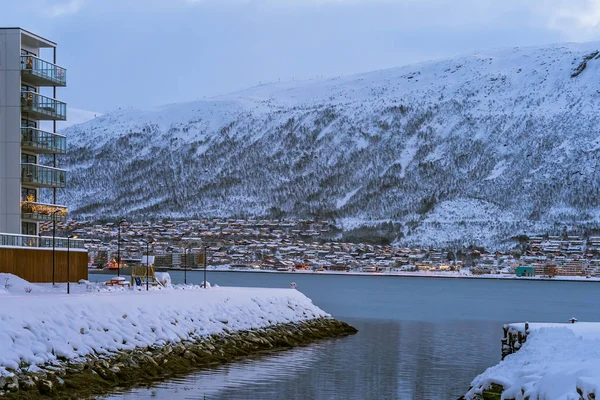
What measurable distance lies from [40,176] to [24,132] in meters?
2.86

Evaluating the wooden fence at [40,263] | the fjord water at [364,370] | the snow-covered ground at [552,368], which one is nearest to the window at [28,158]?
the wooden fence at [40,263]

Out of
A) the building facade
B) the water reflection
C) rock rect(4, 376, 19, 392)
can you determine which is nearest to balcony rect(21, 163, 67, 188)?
the building facade

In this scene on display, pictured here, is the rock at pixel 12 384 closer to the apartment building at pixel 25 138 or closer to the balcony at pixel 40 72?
the apartment building at pixel 25 138

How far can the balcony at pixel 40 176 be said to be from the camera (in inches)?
2312

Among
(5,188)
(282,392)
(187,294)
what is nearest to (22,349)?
(282,392)

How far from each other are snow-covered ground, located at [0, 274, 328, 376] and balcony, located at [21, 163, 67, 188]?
362 inches

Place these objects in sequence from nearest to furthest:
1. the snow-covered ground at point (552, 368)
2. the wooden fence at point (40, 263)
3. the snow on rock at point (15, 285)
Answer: the snow-covered ground at point (552, 368), the snow on rock at point (15, 285), the wooden fence at point (40, 263)

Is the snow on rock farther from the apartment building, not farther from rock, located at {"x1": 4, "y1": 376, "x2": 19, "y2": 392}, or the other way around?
rock, located at {"x1": 4, "y1": 376, "x2": 19, "y2": 392}

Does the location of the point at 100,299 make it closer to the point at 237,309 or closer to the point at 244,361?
the point at 244,361

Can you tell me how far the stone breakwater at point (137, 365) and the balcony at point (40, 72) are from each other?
22663 millimetres

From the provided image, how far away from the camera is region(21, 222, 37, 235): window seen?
198 ft

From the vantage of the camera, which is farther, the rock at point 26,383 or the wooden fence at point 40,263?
the wooden fence at point 40,263

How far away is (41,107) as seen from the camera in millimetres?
60250

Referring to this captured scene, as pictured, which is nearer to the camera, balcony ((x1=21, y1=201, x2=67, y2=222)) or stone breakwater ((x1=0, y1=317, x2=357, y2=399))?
stone breakwater ((x1=0, y1=317, x2=357, y2=399))
